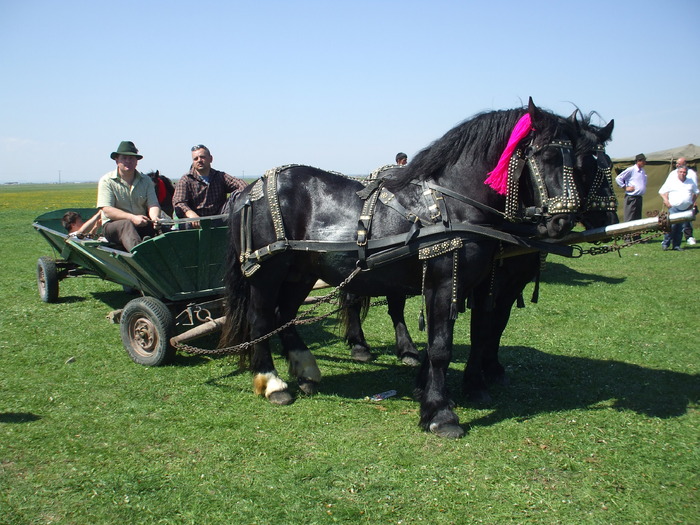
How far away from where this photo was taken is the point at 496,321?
529cm

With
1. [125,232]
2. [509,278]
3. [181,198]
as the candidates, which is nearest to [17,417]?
[125,232]

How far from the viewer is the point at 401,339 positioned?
611cm

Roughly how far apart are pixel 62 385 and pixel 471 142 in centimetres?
405

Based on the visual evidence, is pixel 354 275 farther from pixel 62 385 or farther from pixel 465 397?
pixel 62 385

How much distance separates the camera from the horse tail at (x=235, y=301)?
5113 millimetres

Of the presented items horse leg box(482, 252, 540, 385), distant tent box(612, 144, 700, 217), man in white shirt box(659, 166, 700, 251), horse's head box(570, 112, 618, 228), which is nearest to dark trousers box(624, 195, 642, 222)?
man in white shirt box(659, 166, 700, 251)

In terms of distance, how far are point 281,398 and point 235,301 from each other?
94cm

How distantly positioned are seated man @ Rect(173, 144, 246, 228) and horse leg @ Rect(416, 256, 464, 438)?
9.34 ft

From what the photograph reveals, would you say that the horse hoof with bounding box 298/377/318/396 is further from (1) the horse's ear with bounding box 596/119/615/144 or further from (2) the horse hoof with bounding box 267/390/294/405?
(1) the horse's ear with bounding box 596/119/615/144

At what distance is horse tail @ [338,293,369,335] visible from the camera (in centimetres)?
611

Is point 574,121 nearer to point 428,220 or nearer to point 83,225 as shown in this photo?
point 428,220

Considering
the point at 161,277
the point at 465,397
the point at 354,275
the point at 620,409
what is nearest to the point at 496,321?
the point at 465,397

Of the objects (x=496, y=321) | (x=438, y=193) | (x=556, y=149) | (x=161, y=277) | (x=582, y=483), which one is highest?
(x=556, y=149)

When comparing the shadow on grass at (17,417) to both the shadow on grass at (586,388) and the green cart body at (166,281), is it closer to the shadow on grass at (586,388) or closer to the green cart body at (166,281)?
the green cart body at (166,281)
